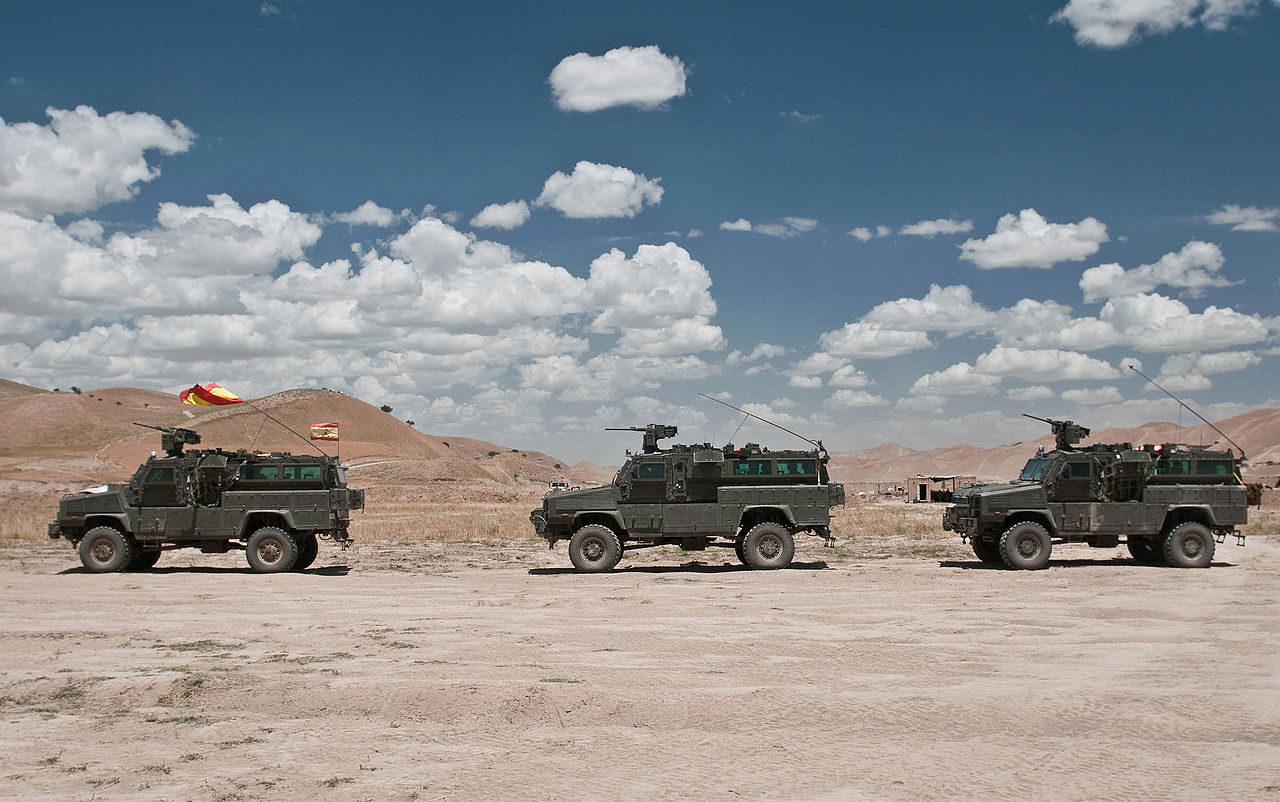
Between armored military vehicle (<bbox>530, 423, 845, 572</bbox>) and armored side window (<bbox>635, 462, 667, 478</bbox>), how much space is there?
0.06ft

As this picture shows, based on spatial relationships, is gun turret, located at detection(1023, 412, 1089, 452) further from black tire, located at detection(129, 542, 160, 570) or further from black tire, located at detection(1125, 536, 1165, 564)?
black tire, located at detection(129, 542, 160, 570)

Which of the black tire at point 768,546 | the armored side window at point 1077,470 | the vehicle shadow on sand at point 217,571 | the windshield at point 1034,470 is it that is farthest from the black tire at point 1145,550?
the vehicle shadow on sand at point 217,571

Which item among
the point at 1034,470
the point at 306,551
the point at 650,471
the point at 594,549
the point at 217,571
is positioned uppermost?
the point at 1034,470

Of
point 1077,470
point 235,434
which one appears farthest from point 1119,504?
point 235,434

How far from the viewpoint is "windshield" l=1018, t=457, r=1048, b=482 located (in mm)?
19684

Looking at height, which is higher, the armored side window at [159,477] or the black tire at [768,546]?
the armored side window at [159,477]

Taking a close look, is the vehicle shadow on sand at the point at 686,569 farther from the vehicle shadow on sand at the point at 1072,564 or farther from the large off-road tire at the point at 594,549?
the vehicle shadow on sand at the point at 1072,564

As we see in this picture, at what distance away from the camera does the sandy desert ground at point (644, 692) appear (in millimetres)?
6414

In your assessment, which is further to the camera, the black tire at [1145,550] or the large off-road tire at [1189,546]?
the black tire at [1145,550]

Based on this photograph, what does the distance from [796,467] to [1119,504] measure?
614cm

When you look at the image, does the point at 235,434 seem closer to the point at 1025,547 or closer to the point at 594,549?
the point at 594,549

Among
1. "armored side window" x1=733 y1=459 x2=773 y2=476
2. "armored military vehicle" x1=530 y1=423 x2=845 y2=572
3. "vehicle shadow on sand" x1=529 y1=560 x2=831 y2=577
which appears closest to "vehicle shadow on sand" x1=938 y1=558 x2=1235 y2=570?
"vehicle shadow on sand" x1=529 y1=560 x2=831 y2=577

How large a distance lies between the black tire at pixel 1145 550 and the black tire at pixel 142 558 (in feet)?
64.1

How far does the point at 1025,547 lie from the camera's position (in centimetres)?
1884
